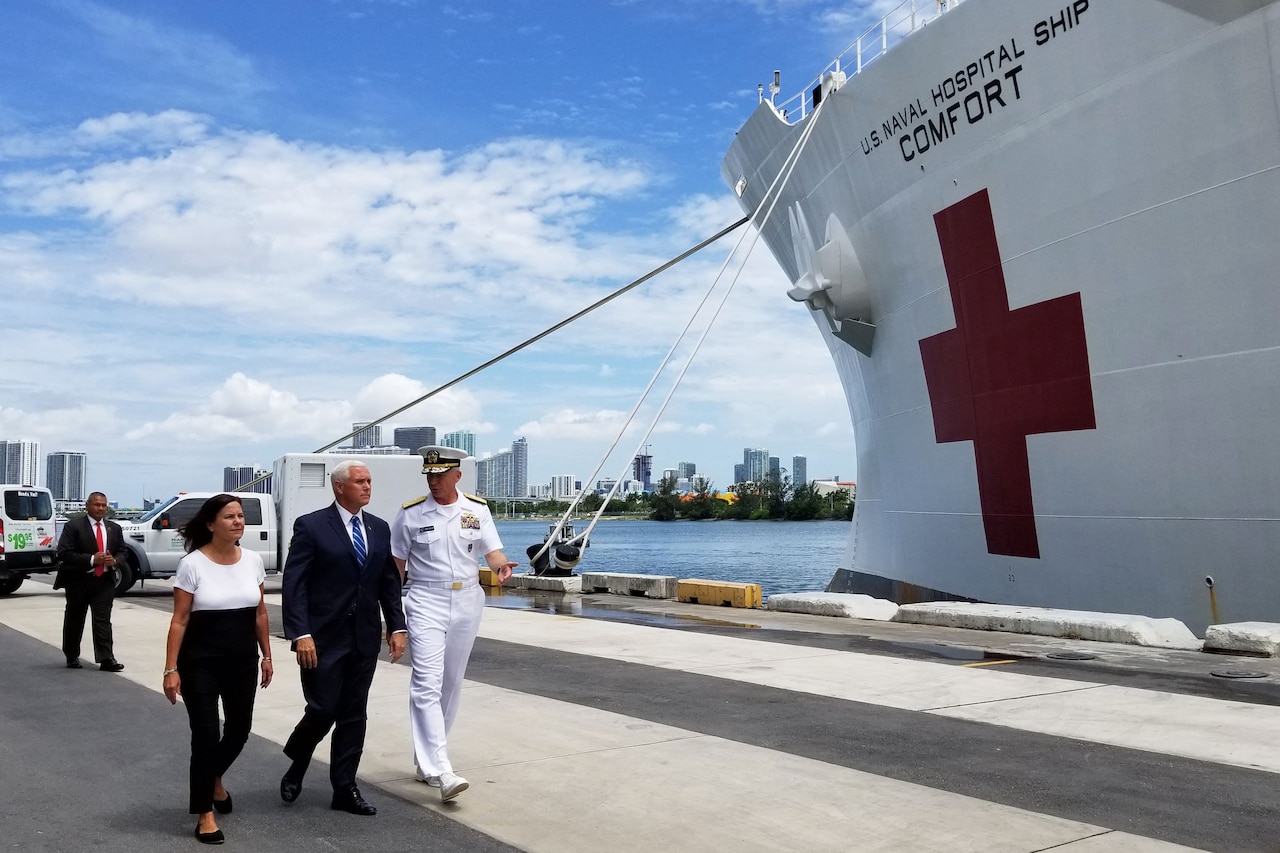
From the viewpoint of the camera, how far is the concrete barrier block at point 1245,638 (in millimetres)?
7320

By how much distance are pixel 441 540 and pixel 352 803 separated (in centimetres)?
105

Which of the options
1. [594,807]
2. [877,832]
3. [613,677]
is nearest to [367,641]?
[594,807]

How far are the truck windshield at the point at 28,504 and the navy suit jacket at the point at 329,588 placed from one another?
48.0 feet

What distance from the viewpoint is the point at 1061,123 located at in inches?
364

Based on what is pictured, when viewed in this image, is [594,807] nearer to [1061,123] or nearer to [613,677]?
[613,677]

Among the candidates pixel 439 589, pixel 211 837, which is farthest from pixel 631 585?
pixel 211 837

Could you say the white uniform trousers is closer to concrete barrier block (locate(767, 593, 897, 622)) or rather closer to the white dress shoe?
the white dress shoe

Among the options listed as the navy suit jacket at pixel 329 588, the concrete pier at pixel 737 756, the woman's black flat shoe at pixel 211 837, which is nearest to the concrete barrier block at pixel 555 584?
the concrete pier at pixel 737 756

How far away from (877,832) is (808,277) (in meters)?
10.6

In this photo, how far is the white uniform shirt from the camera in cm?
425

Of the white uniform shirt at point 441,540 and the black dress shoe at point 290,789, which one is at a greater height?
the white uniform shirt at point 441,540

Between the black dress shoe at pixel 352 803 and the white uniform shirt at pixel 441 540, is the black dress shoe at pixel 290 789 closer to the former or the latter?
the black dress shoe at pixel 352 803

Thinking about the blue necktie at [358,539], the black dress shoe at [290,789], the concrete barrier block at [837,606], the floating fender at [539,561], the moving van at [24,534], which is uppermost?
the moving van at [24,534]

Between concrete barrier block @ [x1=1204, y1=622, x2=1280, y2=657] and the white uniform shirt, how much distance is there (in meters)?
5.83
